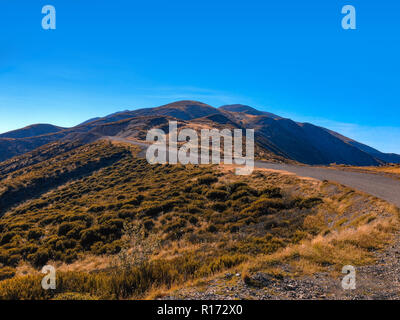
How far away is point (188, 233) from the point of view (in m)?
13.2

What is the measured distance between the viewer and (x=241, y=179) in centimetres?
2166

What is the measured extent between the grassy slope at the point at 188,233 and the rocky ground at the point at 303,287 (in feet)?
2.09

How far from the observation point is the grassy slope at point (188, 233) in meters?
7.22

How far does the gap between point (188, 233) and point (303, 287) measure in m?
8.24

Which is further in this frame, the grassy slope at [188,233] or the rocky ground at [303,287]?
the grassy slope at [188,233]

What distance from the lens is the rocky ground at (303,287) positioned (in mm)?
5461

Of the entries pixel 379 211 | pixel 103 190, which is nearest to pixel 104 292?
pixel 379 211

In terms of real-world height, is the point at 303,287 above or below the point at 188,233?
above

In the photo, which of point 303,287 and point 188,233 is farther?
point 188,233

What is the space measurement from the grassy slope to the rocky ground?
0.64m

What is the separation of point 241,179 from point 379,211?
11835mm

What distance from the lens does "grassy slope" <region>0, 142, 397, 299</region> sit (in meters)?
7.22

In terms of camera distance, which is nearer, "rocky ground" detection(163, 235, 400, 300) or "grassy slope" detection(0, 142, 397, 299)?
"rocky ground" detection(163, 235, 400, 300)

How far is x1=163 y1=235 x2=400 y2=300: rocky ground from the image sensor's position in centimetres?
546
